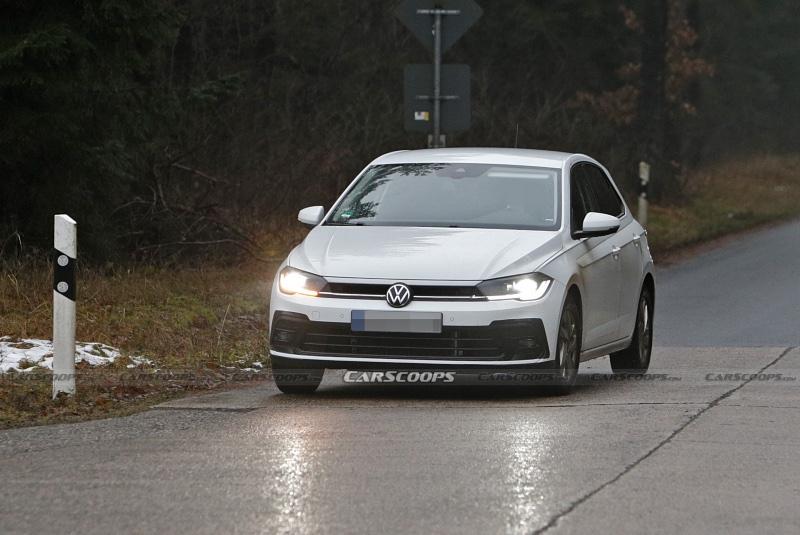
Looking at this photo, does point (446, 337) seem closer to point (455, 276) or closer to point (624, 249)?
point (455, 276)

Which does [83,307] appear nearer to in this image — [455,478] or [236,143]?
[455,478]

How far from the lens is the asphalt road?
6.92 metres

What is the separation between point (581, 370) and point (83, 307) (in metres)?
4.01

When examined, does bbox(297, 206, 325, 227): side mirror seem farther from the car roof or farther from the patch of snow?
the patch of snow

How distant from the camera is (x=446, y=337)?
10.4 meters

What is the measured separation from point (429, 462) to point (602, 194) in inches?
198

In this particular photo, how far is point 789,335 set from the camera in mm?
15602

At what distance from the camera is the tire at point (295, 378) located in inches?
429

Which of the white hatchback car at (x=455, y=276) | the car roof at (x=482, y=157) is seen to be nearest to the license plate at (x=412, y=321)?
the white hatchback car at (x=455, y=276)

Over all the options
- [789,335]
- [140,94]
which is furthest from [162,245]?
[789,335]

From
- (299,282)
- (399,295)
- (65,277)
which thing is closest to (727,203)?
(299,282)

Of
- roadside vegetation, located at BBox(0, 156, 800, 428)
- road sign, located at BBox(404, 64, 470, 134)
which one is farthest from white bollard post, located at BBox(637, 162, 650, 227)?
road sign, located at BBox(404, 64, 470, 134)

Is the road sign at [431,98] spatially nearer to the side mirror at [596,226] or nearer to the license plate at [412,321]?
the side mirror at [596,226]

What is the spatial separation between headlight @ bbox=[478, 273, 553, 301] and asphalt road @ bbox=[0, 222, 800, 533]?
2.16 ft
